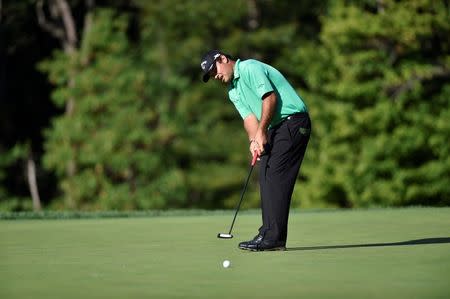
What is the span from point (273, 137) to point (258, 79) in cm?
54

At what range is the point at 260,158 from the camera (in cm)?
1027

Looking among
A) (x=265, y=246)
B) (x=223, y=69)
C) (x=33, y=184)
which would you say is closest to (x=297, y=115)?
(x=223, y=69)

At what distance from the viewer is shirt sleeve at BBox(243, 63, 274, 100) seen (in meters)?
9.84

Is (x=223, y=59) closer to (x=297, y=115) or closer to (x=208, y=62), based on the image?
(x=208, y=62)

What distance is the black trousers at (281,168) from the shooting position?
1005cm

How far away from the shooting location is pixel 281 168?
10086 millimetres

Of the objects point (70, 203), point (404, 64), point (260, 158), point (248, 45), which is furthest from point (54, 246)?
point (248, 45)

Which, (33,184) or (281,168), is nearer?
(281,168)

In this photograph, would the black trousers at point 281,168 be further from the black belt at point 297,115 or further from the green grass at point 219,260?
the green grass at point 219,260

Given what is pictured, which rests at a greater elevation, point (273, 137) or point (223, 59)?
point (223, 59)

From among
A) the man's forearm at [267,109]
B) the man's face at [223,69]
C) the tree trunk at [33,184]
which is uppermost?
the tree trunk at [33,184]

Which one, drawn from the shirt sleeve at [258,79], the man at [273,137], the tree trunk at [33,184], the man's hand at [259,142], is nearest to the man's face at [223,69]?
the man at [273,137]

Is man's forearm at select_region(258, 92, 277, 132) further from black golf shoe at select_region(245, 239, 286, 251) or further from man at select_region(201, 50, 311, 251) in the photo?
black golf shoe at select_region(245, 239, 286, 251)

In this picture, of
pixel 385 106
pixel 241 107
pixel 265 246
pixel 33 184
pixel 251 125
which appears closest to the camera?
pixel 265 246
